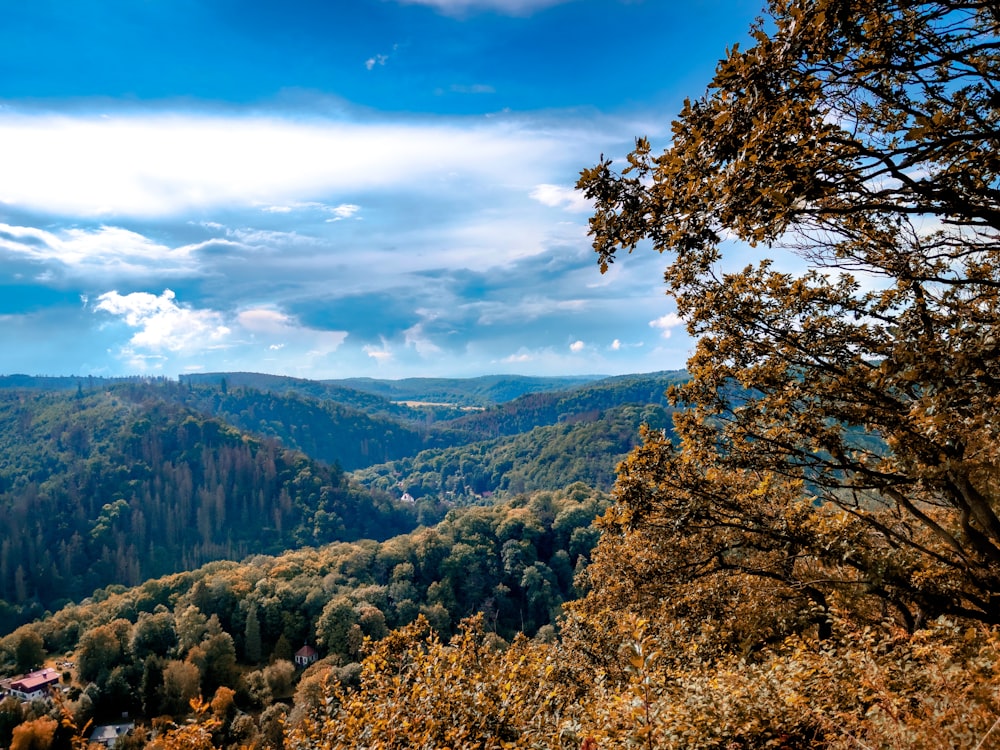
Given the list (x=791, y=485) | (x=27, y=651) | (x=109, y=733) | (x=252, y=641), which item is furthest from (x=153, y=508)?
(x=791, y=485)

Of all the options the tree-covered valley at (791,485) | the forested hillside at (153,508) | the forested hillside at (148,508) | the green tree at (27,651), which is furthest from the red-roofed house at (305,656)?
the forested hillside at (148,508)

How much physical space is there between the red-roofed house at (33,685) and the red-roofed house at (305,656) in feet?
68.1

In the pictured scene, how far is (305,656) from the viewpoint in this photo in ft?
185

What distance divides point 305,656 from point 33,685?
74.5 feet

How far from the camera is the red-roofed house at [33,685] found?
4600cm

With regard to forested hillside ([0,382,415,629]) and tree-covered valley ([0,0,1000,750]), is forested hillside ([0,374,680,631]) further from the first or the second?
tree-covered valley ([0,0,1000,750])

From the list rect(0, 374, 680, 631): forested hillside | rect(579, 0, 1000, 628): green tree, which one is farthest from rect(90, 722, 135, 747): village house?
rect(0, 374, 680, 631): forested hillside

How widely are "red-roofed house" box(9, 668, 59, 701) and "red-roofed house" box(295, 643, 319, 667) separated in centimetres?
2076

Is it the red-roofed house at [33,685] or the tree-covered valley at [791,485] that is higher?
the tree-covered valley at [791,485]

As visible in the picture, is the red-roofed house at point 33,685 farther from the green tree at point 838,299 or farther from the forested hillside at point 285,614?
the green tree at point 838,299

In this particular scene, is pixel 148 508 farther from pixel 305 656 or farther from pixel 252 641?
pixel 305 656

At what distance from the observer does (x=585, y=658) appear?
16.7 metres

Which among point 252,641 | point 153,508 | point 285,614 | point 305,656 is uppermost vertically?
point 285,614

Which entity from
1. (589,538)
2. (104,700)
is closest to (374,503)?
(589,538)
